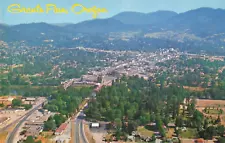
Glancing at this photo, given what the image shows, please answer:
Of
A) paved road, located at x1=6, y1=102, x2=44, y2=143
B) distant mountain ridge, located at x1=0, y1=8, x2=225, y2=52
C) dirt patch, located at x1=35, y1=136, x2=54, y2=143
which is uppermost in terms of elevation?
distant mountain ridge, located at x1=0, y1=8, x2=225, y2=52

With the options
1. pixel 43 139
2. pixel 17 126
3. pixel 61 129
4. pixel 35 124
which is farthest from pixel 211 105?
pixel 17 126

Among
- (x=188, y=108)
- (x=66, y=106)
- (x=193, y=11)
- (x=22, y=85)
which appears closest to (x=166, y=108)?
(x=188, y=108)

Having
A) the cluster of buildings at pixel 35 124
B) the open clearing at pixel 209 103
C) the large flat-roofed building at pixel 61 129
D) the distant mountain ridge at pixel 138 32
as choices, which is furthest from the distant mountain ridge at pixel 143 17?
the large flat-roofed building at pixel 61 129

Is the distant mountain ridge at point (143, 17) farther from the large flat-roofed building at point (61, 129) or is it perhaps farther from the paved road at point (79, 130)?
the large flat-roofed building at point (61, 129)

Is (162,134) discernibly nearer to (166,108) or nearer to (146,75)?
(166,108)

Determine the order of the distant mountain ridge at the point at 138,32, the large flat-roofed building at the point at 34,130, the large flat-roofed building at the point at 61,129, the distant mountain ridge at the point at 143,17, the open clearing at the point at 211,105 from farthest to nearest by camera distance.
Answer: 1. the distant mountain ridge at the point at 143,17
2. the distant mountain ridge at the point at 138,32
3. the open clearing at the point at 211,105
4. the large flat-roofed building at the point at 61,129
5. the large flat-roofed building at the point at 34,130

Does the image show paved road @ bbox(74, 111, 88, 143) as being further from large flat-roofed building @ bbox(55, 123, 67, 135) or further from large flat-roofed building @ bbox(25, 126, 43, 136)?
large flat-roofed building @ bbox(25, 126, 43, 136)

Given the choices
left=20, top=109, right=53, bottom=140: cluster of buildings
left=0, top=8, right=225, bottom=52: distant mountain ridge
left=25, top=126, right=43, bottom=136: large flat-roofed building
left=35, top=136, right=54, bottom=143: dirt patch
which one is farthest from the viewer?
left=0, top=8, right=225, bottom=52: distant mountain ridge

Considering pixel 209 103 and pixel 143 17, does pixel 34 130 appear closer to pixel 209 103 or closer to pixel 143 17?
pixel 209 103

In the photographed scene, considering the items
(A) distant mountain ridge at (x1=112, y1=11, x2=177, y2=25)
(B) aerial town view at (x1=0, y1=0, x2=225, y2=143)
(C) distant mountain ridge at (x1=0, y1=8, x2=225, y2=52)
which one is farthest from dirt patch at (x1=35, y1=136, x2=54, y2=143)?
(A) distant mountain ridge at (x1=112, y1=11, x2=177, y2=25)
